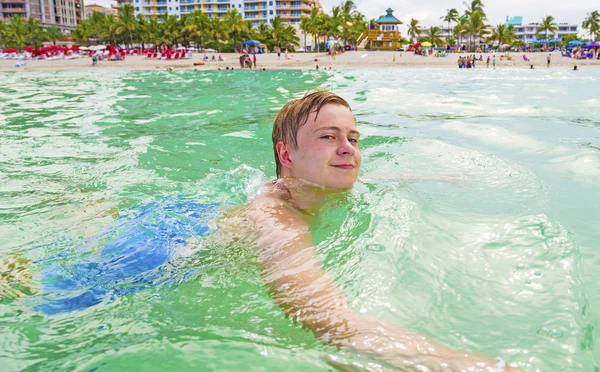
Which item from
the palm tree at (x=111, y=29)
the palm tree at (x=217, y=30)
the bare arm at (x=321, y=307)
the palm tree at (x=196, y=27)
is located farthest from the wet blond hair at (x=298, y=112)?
the palm tree at (x=111, y=29)

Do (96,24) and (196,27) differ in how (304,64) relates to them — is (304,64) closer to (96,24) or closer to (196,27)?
(196,27)

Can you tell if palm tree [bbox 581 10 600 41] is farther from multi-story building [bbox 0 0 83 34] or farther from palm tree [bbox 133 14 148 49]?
multi-story building [bbox 0 0 83 34]

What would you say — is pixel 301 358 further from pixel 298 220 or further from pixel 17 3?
pixel 17 3

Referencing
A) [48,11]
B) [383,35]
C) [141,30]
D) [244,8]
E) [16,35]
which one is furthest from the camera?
[48,11]

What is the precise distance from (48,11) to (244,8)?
51.9 m

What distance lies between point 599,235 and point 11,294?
11.6 ft

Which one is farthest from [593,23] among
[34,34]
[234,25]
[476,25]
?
[34,34]

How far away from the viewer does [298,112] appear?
2.97 m

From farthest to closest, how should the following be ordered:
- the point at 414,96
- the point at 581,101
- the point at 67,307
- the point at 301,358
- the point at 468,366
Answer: the point at 414,96 → the point at 581,101 → the point at 67,307 → the point at 301,358 → the point at 468,366

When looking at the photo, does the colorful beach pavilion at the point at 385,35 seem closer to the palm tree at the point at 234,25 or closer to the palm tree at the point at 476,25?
the palm tree at the point at 476,25


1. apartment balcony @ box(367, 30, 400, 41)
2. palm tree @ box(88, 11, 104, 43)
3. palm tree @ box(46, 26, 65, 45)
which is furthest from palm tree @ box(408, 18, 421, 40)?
palm tree @ box(46, 26, 65, 45)

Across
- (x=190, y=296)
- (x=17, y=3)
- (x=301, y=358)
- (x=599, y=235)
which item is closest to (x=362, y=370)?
(x=301, y=358)

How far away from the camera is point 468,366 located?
1594 mm

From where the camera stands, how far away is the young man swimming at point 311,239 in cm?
169
